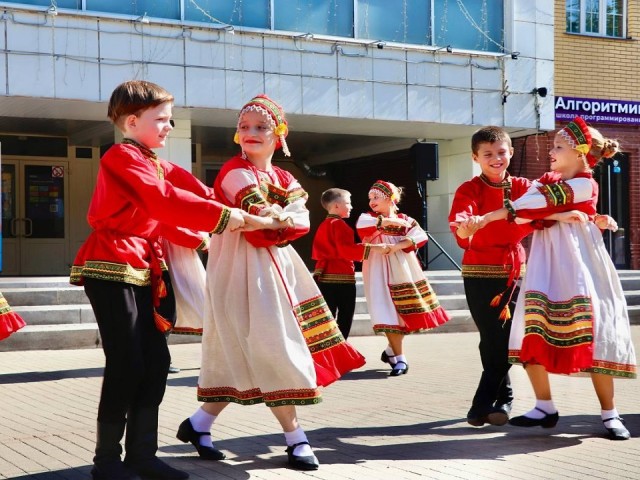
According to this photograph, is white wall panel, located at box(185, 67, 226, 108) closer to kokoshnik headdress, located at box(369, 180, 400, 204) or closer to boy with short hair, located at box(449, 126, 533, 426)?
kokoshnik headdress, located at box(369, 180, 400, 204)

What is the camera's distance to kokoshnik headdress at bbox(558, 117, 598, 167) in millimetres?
6008

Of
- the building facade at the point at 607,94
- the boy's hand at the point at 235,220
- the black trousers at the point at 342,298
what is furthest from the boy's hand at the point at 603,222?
the building facade at the point at 607,94

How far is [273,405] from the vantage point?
197 inches

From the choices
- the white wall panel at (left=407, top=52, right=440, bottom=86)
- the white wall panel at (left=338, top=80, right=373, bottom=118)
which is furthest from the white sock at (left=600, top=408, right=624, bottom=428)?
the white wall panel at (left=407, top=52, right=440, bottom=86)

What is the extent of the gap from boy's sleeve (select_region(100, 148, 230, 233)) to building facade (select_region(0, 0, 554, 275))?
36.2 ft

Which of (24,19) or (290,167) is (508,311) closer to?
(24,19)

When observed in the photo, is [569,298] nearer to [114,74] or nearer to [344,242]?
[344,242]

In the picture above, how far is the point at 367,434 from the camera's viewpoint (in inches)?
240

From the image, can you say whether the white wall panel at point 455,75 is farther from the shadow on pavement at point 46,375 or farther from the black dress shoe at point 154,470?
the black dress shoe at point 154,470

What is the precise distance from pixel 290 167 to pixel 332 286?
1454cm

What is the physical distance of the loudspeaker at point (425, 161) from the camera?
17500 millimetres

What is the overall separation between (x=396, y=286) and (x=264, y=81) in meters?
7.99

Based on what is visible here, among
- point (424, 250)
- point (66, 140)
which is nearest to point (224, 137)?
point (66, 140)

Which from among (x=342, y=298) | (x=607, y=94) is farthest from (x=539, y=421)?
(x=607, y=94)
